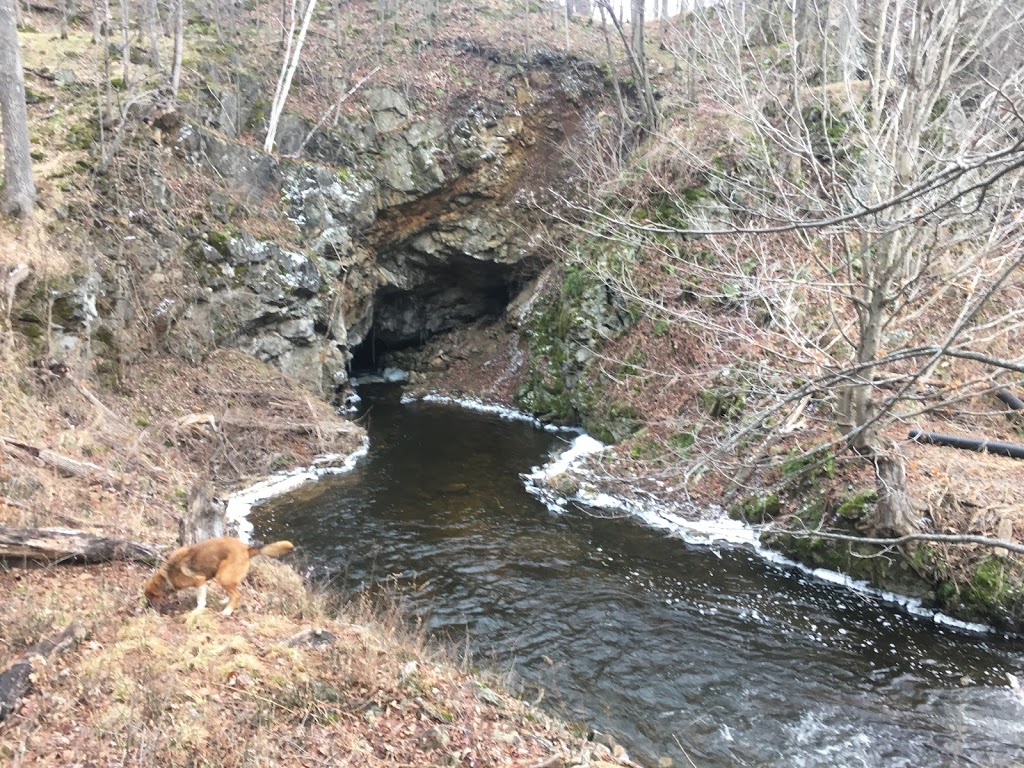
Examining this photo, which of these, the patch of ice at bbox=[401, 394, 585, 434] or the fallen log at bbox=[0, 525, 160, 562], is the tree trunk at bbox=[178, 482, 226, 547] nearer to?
the fallen log at bbox=[0, 525, 160, 562]

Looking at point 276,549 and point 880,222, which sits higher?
A: point 880,222

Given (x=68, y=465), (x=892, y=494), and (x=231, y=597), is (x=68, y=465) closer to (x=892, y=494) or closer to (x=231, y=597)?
(x=231, y=597)

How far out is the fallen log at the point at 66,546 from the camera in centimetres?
515

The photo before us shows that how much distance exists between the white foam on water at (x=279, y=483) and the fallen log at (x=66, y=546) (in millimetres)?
3346

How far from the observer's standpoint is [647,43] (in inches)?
1008

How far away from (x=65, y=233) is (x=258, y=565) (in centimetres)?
902

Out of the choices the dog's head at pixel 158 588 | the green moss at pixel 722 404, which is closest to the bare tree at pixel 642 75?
the green moss at pixel 722 404

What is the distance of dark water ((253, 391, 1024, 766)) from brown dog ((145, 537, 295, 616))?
2.79 m

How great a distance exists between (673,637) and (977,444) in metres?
5.41

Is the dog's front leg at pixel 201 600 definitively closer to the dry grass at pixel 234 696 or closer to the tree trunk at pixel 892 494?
the dry grass at pixel 234 696

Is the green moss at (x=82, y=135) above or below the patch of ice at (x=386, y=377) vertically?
above

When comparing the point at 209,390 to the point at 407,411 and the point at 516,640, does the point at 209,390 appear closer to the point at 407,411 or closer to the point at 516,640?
the point at 407,411

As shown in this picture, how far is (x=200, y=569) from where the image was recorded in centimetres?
500

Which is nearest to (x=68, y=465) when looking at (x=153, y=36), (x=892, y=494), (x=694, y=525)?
(x=694, y=525)
